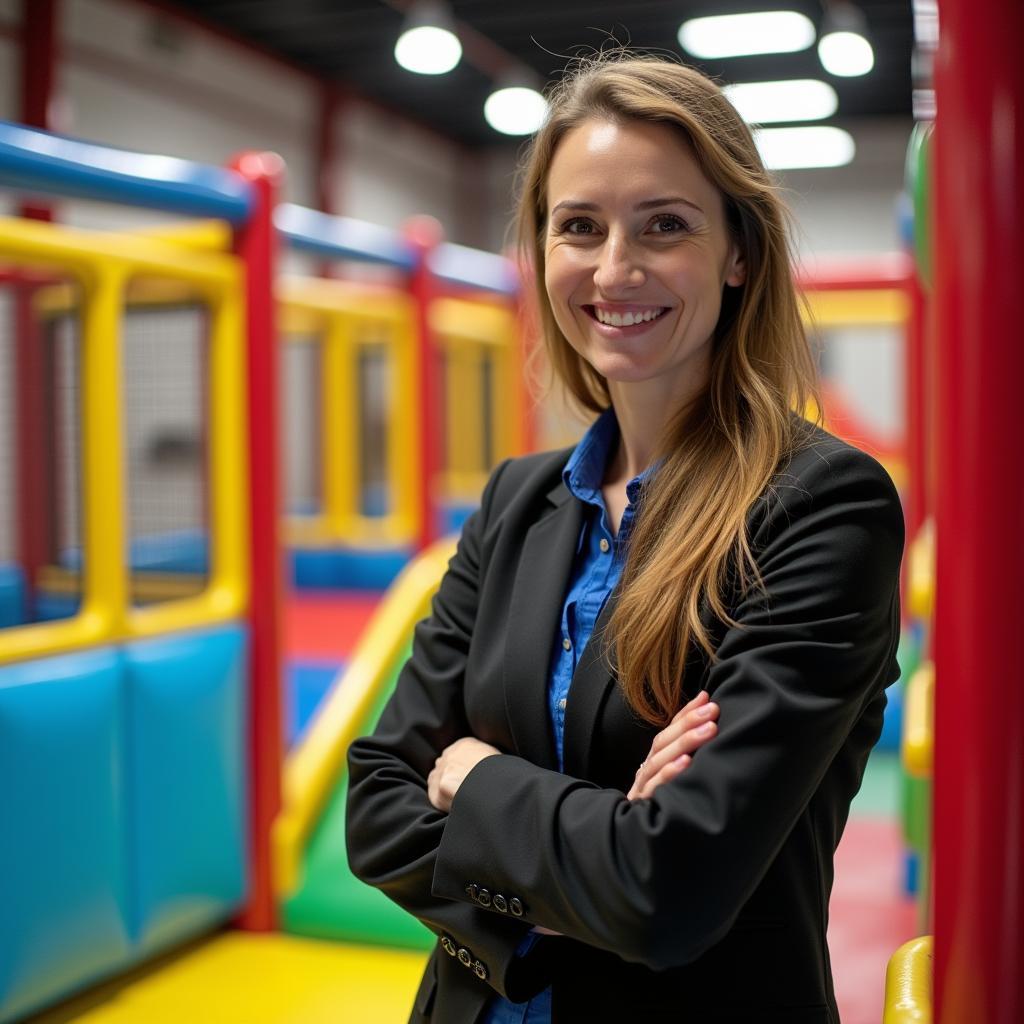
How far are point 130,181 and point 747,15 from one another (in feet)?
18.0

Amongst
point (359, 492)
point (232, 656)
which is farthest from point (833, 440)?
point (359, 492)

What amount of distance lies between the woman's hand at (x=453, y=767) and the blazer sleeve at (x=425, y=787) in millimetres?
17

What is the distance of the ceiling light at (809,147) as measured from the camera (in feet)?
35.1

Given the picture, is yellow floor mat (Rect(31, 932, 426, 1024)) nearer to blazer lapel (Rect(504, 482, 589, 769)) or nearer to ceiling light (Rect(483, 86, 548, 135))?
blazer lapel (Rect(504, 482, 589, 769))

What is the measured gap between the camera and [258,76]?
368 inches

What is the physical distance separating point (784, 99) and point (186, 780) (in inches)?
311

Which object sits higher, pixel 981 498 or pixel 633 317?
pixel 633 317

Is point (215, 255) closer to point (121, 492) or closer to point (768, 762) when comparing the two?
point (121, 492)

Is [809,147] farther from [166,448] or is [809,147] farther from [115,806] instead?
[115,806]

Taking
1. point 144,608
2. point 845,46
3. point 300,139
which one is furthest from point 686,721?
point 300,139

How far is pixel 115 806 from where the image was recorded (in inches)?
108

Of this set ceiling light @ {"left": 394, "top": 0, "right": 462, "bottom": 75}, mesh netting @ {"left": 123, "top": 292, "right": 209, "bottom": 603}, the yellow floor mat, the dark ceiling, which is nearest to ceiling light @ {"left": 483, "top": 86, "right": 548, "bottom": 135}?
the dark ceiling

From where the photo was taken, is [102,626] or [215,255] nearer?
[102,626]

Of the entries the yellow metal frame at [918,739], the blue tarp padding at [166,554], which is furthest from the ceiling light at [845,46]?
the yellow metal frame at [918,739]
